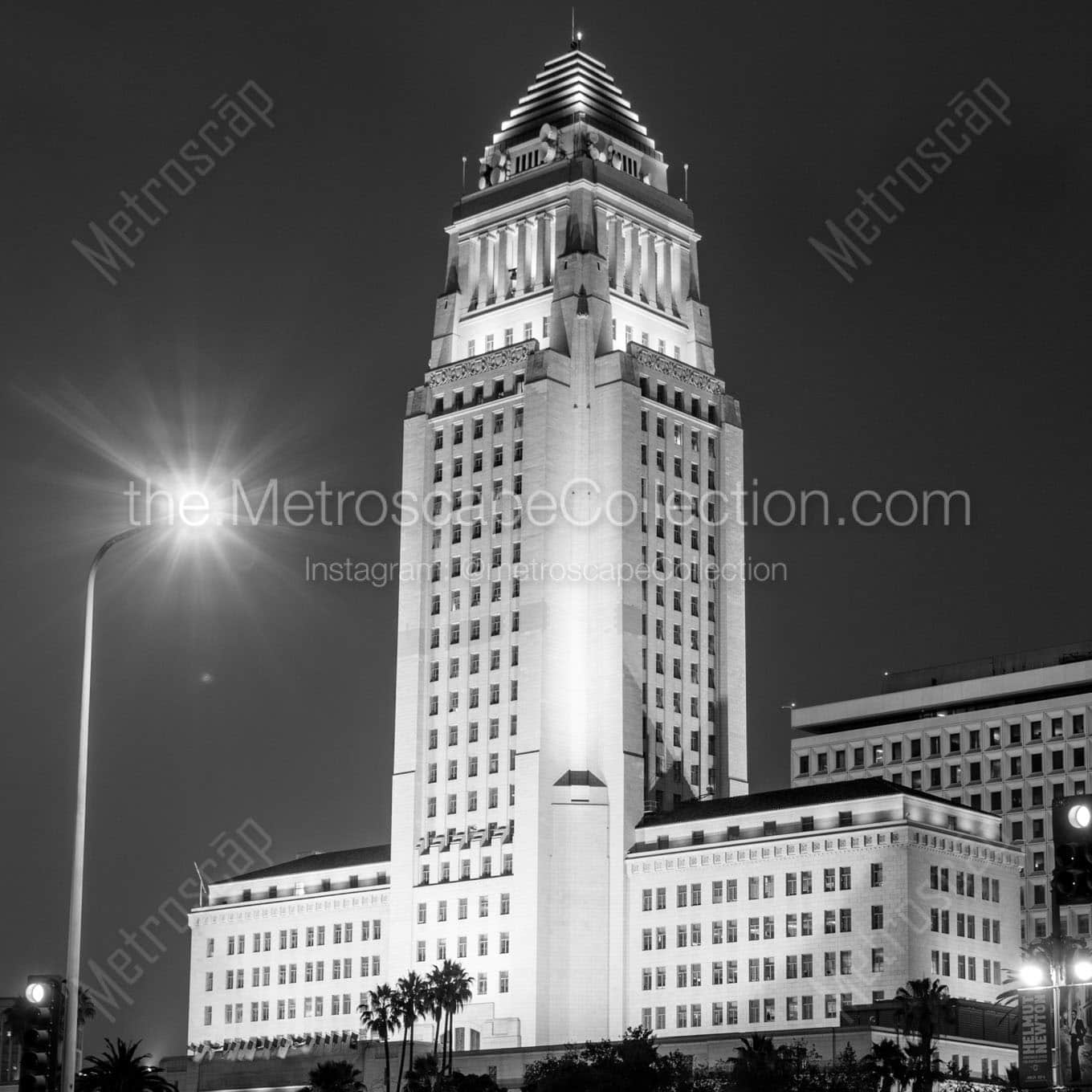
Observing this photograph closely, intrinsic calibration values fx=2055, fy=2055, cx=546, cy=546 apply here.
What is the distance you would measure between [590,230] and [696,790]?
42384 mm

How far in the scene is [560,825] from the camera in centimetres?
14150

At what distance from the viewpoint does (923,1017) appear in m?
110

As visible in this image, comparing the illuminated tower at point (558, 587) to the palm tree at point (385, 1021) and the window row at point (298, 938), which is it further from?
the palm tree at point (385, 1021)

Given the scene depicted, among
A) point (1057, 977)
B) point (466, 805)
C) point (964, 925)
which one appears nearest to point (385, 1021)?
point (466, 805)

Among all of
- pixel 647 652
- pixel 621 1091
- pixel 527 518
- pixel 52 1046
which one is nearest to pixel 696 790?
pixel 647 652

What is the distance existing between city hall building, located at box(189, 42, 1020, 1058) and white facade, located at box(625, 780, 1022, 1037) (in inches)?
8.5

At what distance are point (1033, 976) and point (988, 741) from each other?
5507 inches

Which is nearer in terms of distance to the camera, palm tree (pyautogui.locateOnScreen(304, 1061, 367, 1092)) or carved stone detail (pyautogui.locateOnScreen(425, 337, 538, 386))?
palm tree (pyautogui.locateOnScreen(304, 1061, 367, 1092))

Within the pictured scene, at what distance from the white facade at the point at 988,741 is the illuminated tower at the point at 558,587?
95.7 feet

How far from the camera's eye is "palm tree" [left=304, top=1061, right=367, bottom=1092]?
126 meters

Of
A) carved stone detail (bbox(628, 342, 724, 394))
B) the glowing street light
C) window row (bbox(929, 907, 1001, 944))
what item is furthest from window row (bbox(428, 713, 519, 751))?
the glowing street light

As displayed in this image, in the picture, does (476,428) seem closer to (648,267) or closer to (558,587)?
(558,587)

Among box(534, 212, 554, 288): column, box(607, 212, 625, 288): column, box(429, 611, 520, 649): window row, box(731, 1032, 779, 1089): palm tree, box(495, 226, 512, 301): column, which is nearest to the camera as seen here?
box(731, 1032, 779, 1089): palm tree

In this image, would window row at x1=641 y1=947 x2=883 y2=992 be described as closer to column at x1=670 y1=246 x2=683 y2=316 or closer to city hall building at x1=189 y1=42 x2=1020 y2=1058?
city hall building at x1=189 y1=42 x2=1020 y2=1058
